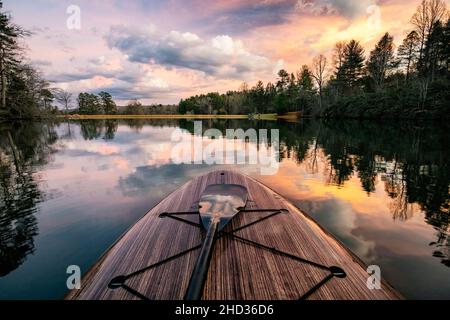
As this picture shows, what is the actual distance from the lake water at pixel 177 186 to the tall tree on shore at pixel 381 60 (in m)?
34.2

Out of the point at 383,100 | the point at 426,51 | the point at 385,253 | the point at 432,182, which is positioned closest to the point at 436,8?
the point at 426,51

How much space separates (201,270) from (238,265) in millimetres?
450

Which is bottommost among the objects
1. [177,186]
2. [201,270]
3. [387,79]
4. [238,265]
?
[177,186]

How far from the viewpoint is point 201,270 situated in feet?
6.91

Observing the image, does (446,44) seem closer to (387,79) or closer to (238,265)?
(387,79)

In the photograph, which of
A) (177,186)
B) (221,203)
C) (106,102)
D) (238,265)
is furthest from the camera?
(106,102)

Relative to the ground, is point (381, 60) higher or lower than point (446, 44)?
higher

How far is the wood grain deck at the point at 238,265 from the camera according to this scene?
6.73 feet

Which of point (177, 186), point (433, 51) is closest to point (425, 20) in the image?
point (433, 51)

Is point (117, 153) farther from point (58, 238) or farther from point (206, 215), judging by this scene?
point (206, 215)

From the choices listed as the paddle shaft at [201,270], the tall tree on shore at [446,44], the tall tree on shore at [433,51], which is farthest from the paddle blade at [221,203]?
the tall tree on shore at [446,44]

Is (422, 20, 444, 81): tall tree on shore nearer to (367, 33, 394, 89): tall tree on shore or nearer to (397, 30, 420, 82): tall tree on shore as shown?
(397, 30, 420, 82): tall tree on shore
